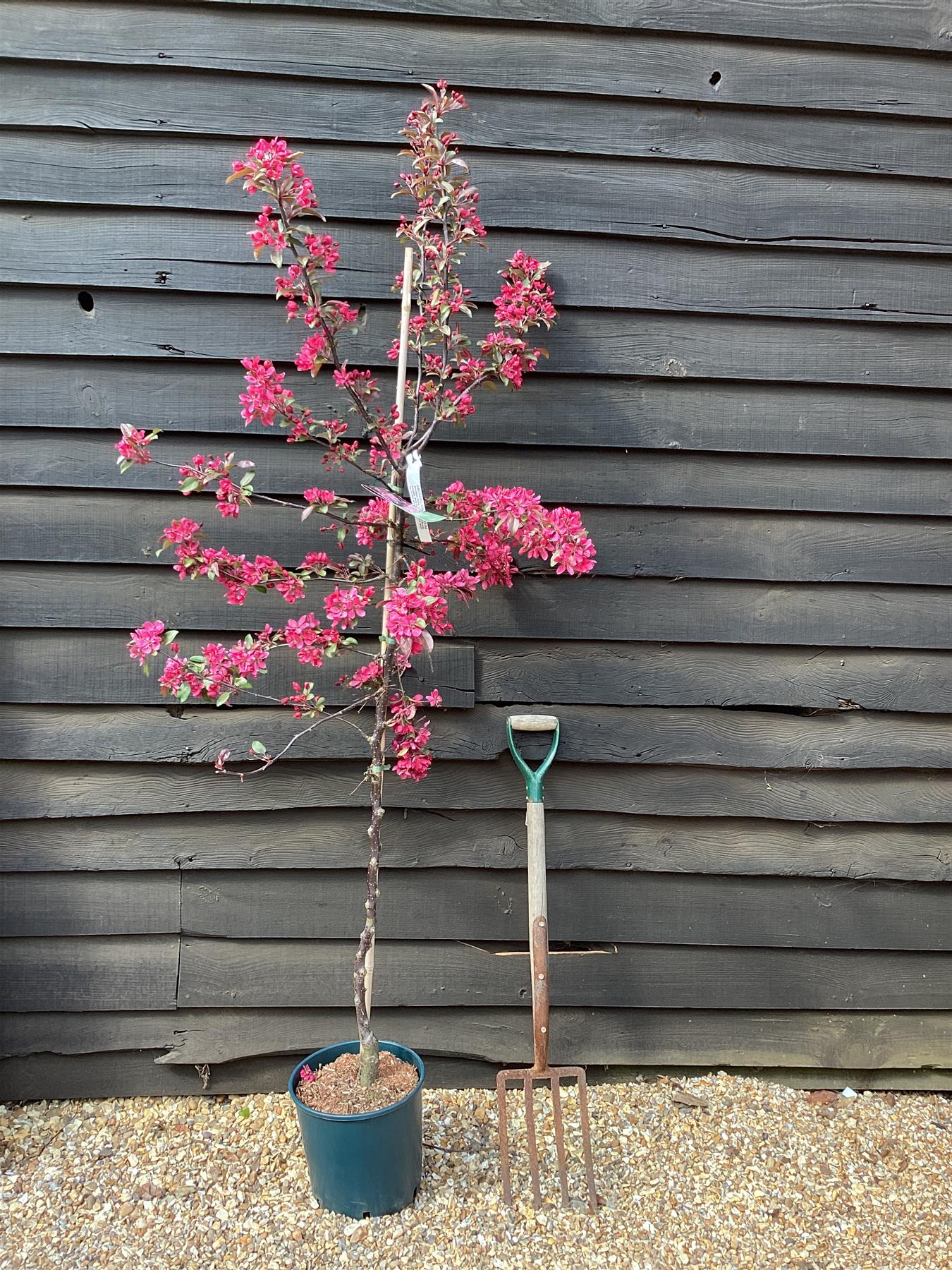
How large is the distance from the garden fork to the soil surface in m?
0.22

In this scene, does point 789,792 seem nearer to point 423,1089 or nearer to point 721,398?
point 721,398

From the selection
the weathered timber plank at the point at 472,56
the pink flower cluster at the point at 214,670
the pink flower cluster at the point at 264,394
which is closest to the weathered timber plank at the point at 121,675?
the pink flower cluster at the point at 214,670

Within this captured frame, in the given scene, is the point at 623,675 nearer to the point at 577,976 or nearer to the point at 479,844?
the point at 479,844

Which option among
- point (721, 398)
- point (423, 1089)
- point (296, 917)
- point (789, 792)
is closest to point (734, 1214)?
point (423, 1089)

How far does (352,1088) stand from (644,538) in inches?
57.3

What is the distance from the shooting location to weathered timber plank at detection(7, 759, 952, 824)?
210 centimetres

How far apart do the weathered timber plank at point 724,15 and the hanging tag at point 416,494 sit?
1.18m

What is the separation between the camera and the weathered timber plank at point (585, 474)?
205cm

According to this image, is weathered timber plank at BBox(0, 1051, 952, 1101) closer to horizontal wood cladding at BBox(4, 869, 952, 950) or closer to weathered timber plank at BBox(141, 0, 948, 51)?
horizontal wood cladding at BBox(4, 869, 952, 950)

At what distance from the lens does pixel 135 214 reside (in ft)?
6.66

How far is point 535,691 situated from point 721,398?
89 cm

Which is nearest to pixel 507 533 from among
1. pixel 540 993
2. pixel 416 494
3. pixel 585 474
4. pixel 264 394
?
pixel 416 494

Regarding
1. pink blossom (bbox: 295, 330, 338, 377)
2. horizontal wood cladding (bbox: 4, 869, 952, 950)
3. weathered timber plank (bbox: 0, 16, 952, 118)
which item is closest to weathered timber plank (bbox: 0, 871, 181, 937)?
horizontal wood cladding (bbox: 4, 869, 952, 950)

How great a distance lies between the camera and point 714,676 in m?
2.18
